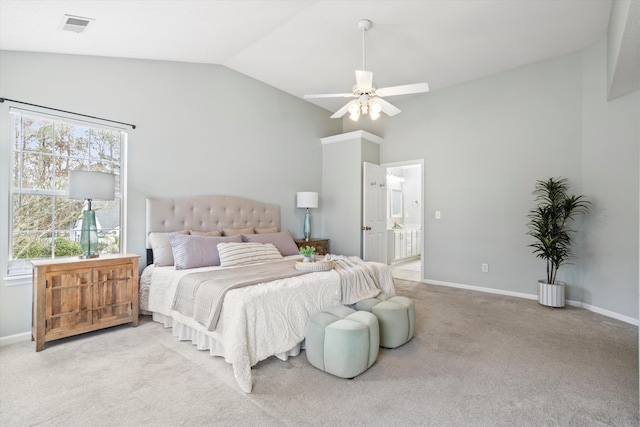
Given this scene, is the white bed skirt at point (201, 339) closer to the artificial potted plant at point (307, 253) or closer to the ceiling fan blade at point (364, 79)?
the artificial potted plant at point (307, 253)

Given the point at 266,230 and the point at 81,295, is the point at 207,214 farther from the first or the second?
the point at 81,295

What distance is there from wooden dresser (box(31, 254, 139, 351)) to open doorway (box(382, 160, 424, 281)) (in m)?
4.69

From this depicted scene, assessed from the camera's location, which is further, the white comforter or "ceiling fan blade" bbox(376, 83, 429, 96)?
"ceiling fan blade" bbox(376, 83, 429, 96)

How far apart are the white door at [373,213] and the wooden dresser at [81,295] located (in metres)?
3.58

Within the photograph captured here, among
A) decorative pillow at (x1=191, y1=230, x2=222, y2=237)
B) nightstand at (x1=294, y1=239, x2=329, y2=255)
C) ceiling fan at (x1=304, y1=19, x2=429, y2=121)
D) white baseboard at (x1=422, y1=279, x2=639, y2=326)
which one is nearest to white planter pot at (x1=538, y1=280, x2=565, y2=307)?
white baseboard at (x1=422, y1=279, x2=639, y2=326)

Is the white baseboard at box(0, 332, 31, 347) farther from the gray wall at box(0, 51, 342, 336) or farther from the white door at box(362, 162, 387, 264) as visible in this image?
the white door at box(362, 162, 387, 264)

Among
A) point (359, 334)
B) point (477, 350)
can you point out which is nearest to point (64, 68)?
point (359, 334)

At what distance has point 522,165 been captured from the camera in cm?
436

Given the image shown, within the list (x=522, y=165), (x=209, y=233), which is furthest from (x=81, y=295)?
(x=522, y=165)

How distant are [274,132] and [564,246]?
434cm

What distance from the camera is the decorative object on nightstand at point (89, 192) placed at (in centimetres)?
284

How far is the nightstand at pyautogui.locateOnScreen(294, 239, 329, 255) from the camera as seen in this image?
196 inches

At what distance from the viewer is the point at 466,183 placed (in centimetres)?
485

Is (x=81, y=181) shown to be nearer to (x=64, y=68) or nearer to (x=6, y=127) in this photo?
(x=6, y=127)
